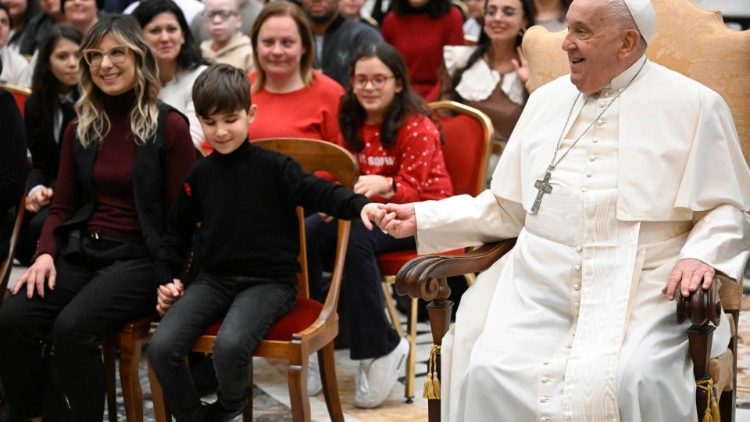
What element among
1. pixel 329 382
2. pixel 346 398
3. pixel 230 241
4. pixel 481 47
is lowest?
pixel 346 398

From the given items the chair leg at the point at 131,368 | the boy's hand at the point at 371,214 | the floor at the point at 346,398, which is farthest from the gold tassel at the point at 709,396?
the chair leg at the point at 131,368

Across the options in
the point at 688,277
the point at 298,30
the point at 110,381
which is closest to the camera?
the point at 688,277

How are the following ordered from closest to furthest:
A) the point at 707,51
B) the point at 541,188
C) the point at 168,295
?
the point at 541,188
the point at 707,51
the point at 168,295

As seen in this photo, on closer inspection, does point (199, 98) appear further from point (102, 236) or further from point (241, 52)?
point (241, 52)

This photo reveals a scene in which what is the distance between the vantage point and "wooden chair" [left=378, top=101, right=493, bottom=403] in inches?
179

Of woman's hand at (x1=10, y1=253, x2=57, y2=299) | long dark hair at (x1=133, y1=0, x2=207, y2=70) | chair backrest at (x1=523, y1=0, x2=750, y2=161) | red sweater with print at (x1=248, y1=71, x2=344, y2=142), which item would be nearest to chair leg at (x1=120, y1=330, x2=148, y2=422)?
woman's hand at (x1=10, y1=253, x2=57, y2=299)

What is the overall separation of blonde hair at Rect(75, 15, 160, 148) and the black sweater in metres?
0.33

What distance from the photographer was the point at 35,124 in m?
5.05

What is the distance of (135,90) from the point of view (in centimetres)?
414

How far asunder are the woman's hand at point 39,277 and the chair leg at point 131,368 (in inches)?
12.6

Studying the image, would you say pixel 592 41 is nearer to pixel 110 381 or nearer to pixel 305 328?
pixel 305 328

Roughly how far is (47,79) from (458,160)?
1860 mm

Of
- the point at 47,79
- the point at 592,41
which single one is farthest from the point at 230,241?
the point at 47,79

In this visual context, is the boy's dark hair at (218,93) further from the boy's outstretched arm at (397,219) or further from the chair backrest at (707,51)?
the chair backrest at (707,51)
